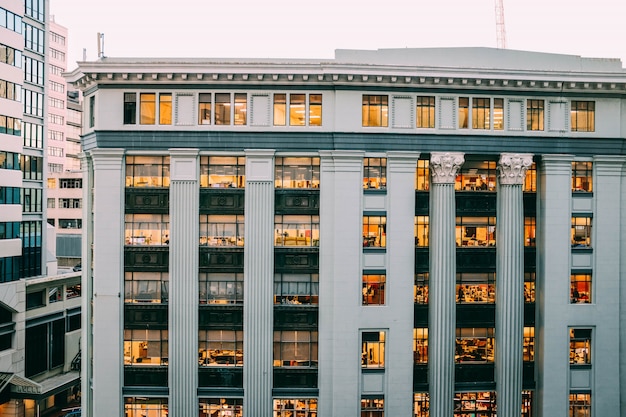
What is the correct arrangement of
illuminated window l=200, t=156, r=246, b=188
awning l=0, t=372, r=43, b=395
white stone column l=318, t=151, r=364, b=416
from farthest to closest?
awning l=0, t=372, r=43, b=395, illuminated window l=200, t=156, r=246, b=188, white stone column l=318, t=151, r=364, b=416

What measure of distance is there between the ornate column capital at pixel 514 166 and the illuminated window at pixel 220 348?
72.6ft

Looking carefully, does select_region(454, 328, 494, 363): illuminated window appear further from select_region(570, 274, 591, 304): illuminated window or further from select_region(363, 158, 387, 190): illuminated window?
select_region(363, 158, 387, 190): illuminated window

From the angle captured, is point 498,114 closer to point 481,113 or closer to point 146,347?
point 481,113

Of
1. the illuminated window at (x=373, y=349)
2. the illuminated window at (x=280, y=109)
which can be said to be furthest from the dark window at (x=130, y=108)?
the illuminated window at (x=373, y=349)

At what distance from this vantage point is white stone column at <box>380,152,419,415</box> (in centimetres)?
3734

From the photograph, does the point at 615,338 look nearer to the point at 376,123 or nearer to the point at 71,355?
the point at 376,123

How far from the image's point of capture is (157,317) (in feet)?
124

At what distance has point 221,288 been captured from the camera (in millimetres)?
37875

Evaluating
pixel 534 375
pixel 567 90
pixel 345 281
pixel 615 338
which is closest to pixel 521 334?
pixel 534 375

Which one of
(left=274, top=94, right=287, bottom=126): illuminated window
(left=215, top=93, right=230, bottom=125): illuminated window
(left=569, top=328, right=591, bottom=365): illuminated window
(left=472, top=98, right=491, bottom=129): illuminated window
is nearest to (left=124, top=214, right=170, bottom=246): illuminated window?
(left=215, top=93, right=230, bottom=125): illuminated window

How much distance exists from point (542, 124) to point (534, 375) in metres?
18.5

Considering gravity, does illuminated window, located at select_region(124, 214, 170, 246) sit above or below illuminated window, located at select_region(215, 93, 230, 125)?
below

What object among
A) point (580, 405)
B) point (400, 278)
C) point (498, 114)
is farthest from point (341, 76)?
point (580, 405)

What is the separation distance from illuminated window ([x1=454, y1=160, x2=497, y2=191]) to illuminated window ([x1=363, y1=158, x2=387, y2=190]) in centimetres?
577
